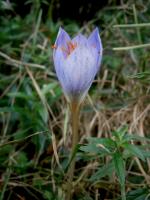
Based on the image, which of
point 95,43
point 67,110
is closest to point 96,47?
point 95,43

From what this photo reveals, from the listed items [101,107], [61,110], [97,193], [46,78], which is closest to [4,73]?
[46,78]

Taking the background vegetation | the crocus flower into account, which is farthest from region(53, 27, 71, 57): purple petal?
the background vegetation

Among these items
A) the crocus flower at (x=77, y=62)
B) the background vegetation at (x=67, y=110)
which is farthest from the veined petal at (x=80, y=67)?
the background vegetation at (x=67, y=110)

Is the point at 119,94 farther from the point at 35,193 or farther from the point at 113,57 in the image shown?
the point at 35,193

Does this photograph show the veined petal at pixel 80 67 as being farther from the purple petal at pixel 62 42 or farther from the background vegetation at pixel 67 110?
the background vegetation at pixel 67 110

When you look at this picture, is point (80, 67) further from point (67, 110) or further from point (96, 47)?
point (67, 110)
